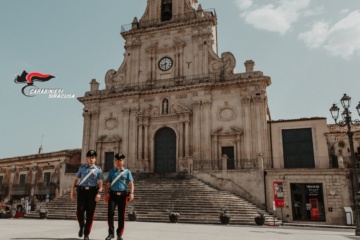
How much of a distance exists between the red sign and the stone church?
12.2 feet

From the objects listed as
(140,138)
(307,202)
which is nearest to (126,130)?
(140,138)

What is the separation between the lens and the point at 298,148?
26000 mm

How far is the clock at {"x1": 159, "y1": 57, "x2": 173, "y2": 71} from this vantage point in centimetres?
3212

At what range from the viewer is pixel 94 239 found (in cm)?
746

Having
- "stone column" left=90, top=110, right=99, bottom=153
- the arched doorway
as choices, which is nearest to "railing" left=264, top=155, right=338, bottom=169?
the arched doorway

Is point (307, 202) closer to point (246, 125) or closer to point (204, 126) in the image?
point (246, 125)

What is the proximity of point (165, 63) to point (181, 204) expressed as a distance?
52.2ft

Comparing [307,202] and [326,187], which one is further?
[307,202]

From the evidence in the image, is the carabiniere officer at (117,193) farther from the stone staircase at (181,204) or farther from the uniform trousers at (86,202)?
the stone staircase at (181,204)

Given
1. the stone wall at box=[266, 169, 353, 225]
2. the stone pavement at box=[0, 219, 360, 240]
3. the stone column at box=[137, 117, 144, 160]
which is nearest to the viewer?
the stone pavement at box=[0, 219, 360, 240]

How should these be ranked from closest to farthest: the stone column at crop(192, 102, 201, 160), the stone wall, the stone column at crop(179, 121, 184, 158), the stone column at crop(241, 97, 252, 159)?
the stone wall
the stone column at crop(241, 97, 252, 159)
the stone column at crop(192, 102, 201, 160)
the stone column at crop(179, 121, 184, 158)

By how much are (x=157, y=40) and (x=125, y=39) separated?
378cm

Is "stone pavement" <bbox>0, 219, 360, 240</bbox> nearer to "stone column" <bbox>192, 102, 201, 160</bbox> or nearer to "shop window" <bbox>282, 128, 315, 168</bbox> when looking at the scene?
"shop window" <bbox>282, 128, 315, 168</bbox>

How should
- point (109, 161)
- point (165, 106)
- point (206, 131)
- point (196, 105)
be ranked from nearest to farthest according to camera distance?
point (206, 131)
point (196, 105)
point (165, 106)
point (109, 161)
